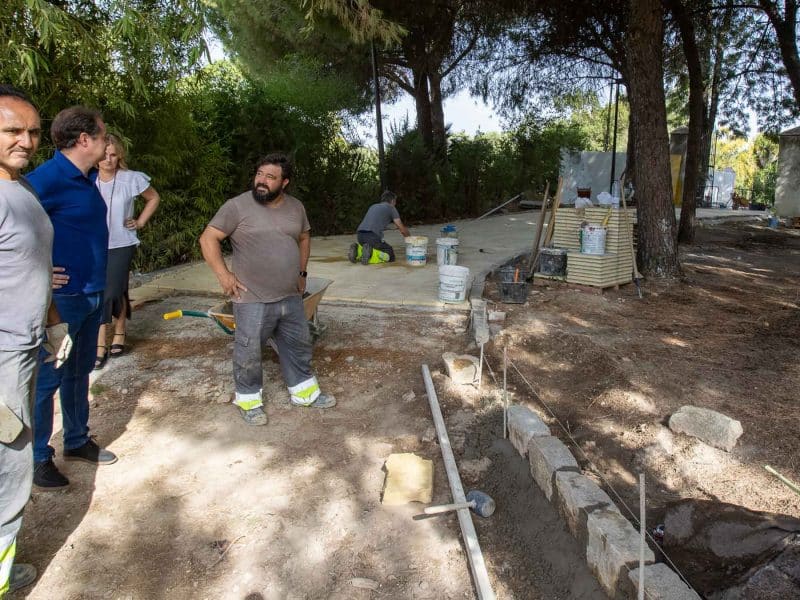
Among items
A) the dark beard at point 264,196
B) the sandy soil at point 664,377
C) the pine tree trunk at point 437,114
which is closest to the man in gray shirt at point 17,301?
the dark beard at point 264,196

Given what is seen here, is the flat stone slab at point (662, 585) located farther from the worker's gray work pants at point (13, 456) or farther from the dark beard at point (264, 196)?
the dark beard at point (264, 196)

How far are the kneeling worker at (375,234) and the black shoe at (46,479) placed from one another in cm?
581

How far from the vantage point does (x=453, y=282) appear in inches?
233

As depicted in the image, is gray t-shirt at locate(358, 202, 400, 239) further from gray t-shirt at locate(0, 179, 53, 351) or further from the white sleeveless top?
gray t-shirt at locate(0, 179, 53, 351)

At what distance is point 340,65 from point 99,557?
12.4m

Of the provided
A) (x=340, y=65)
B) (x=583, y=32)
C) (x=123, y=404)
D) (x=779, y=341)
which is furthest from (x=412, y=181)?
(x=123, y=404)

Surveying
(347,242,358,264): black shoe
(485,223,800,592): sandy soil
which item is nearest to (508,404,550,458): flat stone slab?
(485,223,800,592): sandy soil

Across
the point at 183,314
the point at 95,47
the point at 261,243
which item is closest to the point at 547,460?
the point at 261,243

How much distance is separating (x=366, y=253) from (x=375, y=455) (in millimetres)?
5292

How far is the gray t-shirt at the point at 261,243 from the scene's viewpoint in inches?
130

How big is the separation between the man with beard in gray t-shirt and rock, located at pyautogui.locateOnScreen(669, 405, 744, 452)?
2.33 m

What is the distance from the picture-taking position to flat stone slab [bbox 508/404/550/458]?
3025 millimetres

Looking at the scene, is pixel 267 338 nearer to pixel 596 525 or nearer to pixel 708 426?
pixel 596 525

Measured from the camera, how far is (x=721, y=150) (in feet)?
126
